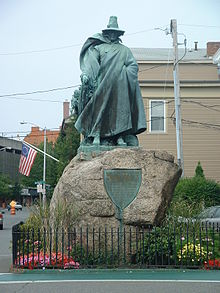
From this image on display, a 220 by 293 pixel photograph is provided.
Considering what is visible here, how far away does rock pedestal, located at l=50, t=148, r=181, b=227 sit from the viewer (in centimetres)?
1116

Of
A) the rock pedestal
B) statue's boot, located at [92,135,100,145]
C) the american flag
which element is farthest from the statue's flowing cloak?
the american flag

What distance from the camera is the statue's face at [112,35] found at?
1288 centimetres

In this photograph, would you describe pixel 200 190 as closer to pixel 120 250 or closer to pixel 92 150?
pixel 92 150

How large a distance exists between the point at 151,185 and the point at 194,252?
1482 millimetres

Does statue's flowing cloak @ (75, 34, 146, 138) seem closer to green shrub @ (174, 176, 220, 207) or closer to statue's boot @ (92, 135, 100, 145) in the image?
statue's boot @ (92, 135, 100, 145)

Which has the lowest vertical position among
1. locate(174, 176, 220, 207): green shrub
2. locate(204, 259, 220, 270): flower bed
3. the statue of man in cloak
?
locate(204, 259, 220, 270): flower bed

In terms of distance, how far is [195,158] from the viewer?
→ 32.5 m

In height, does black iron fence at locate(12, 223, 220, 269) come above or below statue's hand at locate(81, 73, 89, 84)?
below

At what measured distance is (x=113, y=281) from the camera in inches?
375

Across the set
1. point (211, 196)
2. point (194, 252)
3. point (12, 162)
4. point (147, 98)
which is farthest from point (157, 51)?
point (12, 162)

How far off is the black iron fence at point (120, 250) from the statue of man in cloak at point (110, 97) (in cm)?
220

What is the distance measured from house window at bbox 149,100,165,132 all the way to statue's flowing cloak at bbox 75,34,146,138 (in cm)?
1910

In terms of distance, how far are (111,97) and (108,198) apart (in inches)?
97.6

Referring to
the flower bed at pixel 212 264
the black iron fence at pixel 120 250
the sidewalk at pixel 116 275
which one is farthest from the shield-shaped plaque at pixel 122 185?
the flower bed at pixel 212 264
